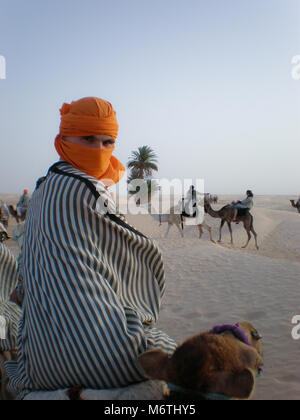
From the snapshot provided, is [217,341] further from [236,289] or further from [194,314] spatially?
[236,289]

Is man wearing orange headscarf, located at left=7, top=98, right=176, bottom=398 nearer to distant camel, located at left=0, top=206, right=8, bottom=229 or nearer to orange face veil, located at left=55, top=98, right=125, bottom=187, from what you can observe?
orange face veil, located at left=55, top=98, right=125, bottom=187

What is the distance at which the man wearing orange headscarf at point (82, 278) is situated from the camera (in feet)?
5.13

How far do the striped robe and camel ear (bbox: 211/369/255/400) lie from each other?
0.53 meters

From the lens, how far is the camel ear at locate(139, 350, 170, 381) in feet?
4.41

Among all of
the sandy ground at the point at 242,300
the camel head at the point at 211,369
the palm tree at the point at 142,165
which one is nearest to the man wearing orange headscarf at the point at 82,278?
the camel head at the point at 211,369

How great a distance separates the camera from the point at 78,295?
5.22 ft

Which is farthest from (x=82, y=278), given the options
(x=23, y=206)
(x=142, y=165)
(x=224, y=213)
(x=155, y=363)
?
(x=142, y=165)

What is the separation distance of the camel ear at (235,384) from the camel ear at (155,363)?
24cm

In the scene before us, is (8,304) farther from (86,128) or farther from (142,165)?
(142,165)

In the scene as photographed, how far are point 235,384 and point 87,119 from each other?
1.70m

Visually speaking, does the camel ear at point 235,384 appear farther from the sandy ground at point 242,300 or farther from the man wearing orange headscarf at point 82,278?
the sandy ground at point 242,300

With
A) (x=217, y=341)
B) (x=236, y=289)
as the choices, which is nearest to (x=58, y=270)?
(x=217, y=341)

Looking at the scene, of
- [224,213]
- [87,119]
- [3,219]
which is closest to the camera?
[87,119]
